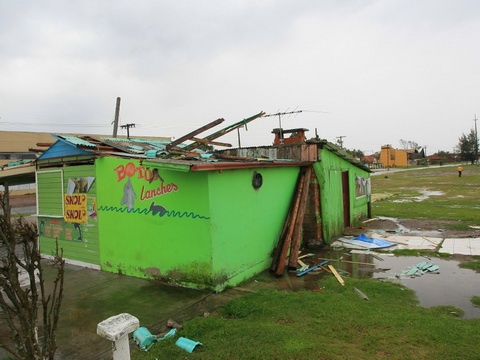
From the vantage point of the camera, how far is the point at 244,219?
7090 millimetres

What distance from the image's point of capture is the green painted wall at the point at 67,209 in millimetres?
8039

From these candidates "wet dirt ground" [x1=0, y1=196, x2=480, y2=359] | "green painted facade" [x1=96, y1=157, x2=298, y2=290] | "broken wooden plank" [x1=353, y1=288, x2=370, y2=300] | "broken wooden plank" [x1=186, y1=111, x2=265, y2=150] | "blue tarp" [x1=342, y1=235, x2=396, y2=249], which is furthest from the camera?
"blue tarp" [x1=342, y1=235, x2=396, y2=249]

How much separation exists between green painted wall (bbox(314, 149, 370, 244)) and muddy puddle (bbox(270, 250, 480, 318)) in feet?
4.33

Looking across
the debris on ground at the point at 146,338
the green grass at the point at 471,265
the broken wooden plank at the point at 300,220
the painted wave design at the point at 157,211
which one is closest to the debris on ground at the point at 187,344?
the debris on ground at the point at 146,338

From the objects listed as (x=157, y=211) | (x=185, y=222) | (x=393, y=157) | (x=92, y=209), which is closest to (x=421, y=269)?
(x=185, y=222)

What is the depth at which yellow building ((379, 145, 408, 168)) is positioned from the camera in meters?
72.9

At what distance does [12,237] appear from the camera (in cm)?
250

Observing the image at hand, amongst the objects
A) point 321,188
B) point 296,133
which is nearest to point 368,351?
point 321,188

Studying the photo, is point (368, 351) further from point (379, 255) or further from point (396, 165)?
point (396, 165)

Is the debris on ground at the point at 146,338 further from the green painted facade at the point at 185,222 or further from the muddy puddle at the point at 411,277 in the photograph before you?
the muddy puddle at the point at 411,277

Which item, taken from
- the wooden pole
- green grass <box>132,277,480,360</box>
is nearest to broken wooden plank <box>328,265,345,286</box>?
green grass <box>132,277,480,360</box>

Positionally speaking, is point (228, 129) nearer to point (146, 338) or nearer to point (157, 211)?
point (157, 211)

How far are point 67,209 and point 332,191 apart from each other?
790 centimetres

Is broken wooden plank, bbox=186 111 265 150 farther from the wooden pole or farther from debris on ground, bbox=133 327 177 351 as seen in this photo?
debris on ground, bbox=133 327 177 351
